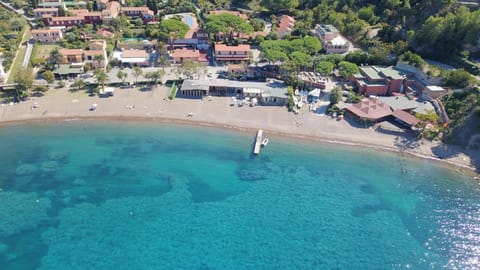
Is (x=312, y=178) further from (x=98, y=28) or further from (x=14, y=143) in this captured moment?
(x=98, y=28)

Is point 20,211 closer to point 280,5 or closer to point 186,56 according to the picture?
point 186,56

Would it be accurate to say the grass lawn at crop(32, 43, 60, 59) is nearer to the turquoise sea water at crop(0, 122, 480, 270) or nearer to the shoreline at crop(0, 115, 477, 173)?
the shoreline at crop(0, 115, 477, 173)

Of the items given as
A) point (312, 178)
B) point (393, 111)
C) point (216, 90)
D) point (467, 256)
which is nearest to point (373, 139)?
point (393, 111)

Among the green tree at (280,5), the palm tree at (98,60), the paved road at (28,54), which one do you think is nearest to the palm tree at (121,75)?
the palm tree at (98,60)

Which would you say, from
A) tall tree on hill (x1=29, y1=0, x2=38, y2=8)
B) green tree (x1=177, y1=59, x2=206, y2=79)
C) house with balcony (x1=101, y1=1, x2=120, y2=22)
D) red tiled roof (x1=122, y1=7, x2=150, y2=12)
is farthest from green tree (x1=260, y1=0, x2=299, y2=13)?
tall tree on hill (x1=29, y1=0, x2=38, y2=8)

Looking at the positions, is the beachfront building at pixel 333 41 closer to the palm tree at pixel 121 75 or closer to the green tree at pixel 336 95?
the green tree at pixel 336 95
